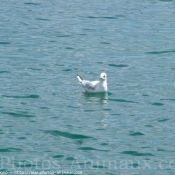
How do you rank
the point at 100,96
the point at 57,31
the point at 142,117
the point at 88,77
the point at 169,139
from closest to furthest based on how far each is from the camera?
the point at 169,139 < the point at 142,117 < the point at 100,96 < the point at 88,77 < the point at 57,31

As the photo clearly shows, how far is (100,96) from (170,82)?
2733mm

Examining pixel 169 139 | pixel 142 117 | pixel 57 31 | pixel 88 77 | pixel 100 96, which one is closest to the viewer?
pixel 169 139

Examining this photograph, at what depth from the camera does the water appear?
2254 centimetres

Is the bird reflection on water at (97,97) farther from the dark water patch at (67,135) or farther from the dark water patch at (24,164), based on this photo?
the dark water patch at (24,164)

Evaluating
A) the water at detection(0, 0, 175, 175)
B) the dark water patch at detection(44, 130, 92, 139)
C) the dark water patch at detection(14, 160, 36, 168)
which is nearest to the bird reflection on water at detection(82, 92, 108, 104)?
the water at detection(0, 0, 175, 175)

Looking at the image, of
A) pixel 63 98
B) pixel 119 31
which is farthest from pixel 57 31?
pixel 63 98

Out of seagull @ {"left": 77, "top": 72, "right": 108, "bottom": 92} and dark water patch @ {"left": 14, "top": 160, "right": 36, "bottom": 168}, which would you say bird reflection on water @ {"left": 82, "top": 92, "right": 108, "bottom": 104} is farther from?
dark water patch @ {"left": 14, "top": 160, "right": 36, "bottom": 168}

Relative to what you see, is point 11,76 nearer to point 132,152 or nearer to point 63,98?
point 63,98

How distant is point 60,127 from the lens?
80.6 feet

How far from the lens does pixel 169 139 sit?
23.9m

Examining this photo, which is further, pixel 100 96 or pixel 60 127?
pixel 100 96

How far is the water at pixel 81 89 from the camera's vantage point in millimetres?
22541

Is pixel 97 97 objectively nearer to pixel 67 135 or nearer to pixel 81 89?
pixel 81 89

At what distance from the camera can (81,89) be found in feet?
93.1
